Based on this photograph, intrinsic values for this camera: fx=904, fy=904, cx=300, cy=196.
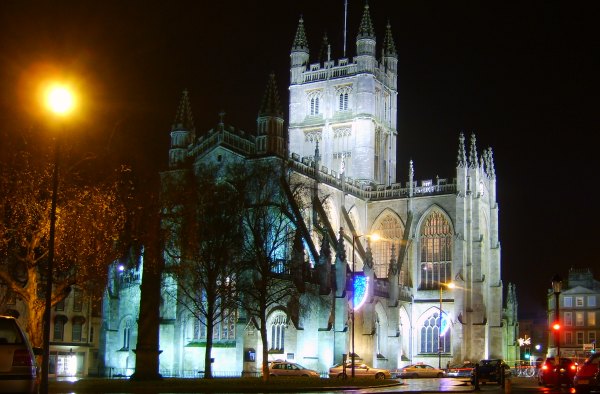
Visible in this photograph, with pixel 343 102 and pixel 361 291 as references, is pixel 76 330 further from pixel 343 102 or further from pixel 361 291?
pixel 343 102

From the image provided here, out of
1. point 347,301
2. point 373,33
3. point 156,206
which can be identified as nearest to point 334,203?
point 347,301

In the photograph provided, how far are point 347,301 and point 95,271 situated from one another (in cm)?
2923

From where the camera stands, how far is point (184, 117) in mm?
70375

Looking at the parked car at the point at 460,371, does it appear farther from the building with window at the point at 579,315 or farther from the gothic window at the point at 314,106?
the building with window at the point at 579,315

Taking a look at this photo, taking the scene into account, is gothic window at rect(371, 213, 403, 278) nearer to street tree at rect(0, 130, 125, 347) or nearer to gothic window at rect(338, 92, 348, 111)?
gothic window at rect(338, 92, 348, 111)

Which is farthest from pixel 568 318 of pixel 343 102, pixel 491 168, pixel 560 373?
pixel 560 373

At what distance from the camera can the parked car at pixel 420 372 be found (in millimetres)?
64188

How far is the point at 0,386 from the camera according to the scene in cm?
1503

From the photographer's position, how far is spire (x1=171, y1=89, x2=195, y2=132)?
70062mm

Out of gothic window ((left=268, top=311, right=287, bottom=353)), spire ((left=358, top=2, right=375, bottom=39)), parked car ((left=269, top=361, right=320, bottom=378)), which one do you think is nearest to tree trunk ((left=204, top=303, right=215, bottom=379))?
parked car ((left=269, top=361, right=320, bottom=378))

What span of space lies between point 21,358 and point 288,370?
3769cm

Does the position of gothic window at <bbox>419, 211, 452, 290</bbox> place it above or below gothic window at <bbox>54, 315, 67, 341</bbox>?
above

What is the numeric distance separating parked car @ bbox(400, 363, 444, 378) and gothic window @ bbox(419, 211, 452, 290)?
1294 cm

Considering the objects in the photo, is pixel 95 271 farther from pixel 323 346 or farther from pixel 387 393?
pixel 323 346
